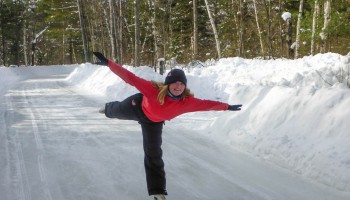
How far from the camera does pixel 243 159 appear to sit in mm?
5328

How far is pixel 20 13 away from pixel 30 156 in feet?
135

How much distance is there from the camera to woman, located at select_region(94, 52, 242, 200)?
3733mm

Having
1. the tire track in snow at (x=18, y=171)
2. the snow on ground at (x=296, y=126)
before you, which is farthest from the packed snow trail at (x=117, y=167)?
the snow on ground at (x=296, y=126)

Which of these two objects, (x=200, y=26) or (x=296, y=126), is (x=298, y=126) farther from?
(x=200, y=26)

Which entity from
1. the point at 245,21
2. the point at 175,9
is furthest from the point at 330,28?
the point at 175,9

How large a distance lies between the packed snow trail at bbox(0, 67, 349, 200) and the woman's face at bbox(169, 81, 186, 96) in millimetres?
1235

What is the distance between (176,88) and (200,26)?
25.7 metres

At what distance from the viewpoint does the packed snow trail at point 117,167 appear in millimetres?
4148

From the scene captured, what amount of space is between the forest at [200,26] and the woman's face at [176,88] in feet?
28.3

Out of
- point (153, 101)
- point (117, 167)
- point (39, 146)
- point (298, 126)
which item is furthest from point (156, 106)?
point (39, 146)

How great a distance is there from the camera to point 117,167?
5.01 metres

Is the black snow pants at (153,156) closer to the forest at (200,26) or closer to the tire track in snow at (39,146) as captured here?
the tire track in snow at (39,146)

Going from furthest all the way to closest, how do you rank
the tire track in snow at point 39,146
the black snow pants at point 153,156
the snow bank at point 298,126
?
the snow bank at point 298,126 < the tire track in snow at point 39,146 < the black snow pants at point 153,156

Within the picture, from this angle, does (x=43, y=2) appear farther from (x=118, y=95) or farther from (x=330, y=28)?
A: (x=330, y=28)
